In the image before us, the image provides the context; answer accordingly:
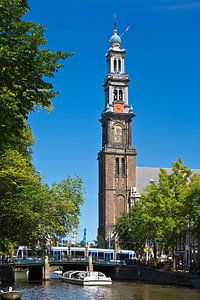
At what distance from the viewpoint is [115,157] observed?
128m

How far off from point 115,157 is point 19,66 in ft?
361

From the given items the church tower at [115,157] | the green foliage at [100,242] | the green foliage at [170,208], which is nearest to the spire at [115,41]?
the church tower at [115,157]

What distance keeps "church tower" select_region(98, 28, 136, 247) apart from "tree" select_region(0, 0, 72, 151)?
107646 millimetres

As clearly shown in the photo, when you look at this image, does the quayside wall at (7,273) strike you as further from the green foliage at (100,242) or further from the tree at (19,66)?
the green foliage at (100,242)

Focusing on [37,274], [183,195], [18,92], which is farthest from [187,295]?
[37,274]

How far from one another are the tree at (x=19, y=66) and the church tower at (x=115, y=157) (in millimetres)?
107646

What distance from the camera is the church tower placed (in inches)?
5002

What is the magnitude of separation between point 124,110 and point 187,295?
3352 inches

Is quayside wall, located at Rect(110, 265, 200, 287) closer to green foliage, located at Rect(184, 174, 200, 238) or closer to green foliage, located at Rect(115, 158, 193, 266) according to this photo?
green foliage, located at Rect(115, 158, 193, 266)

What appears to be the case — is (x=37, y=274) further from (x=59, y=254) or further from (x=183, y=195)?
(x=183, y=195)

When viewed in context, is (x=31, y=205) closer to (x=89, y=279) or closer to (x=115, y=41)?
(x=89, y=279)

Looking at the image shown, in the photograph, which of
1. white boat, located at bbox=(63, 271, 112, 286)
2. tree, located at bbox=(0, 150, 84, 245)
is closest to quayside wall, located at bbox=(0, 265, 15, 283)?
white boat, located at bbox=(63, 271, 112, 286)

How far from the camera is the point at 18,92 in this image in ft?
62.7

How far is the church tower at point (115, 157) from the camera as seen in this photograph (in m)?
127
